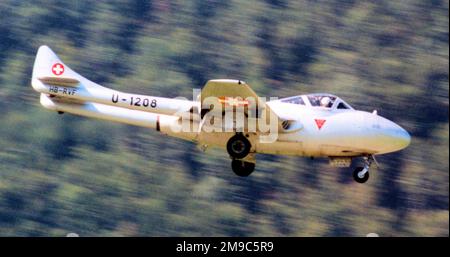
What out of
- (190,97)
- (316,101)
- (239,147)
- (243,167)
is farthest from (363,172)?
(190,97)

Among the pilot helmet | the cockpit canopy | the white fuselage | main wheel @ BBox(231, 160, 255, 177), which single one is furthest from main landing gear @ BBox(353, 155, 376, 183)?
main wheel @ BBox(231, 160, 255, 177)

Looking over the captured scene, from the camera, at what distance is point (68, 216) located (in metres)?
38.6

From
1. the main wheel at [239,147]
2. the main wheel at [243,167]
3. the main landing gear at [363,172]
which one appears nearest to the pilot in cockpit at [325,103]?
the main landing gear at [363,172]

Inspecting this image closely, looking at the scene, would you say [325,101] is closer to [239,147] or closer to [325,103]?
[325,103]

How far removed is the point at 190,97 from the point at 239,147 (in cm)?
1447

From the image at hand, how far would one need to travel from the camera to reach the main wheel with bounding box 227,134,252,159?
26.0m

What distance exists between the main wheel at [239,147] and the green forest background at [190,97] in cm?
1133

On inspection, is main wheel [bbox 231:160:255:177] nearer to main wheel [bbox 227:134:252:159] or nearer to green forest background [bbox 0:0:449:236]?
main wheel [bbox 227:134:252:159]

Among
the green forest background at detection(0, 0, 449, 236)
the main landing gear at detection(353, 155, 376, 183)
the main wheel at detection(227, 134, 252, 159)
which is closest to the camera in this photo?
the main wheel at detection(227, 134, 252, 159)

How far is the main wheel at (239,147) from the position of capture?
26.0 metres

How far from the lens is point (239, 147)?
2606 centimetres

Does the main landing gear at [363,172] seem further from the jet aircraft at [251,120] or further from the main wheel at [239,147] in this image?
the main wheel at [239,147]

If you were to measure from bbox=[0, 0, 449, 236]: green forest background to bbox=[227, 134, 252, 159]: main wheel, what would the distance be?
11.3m
